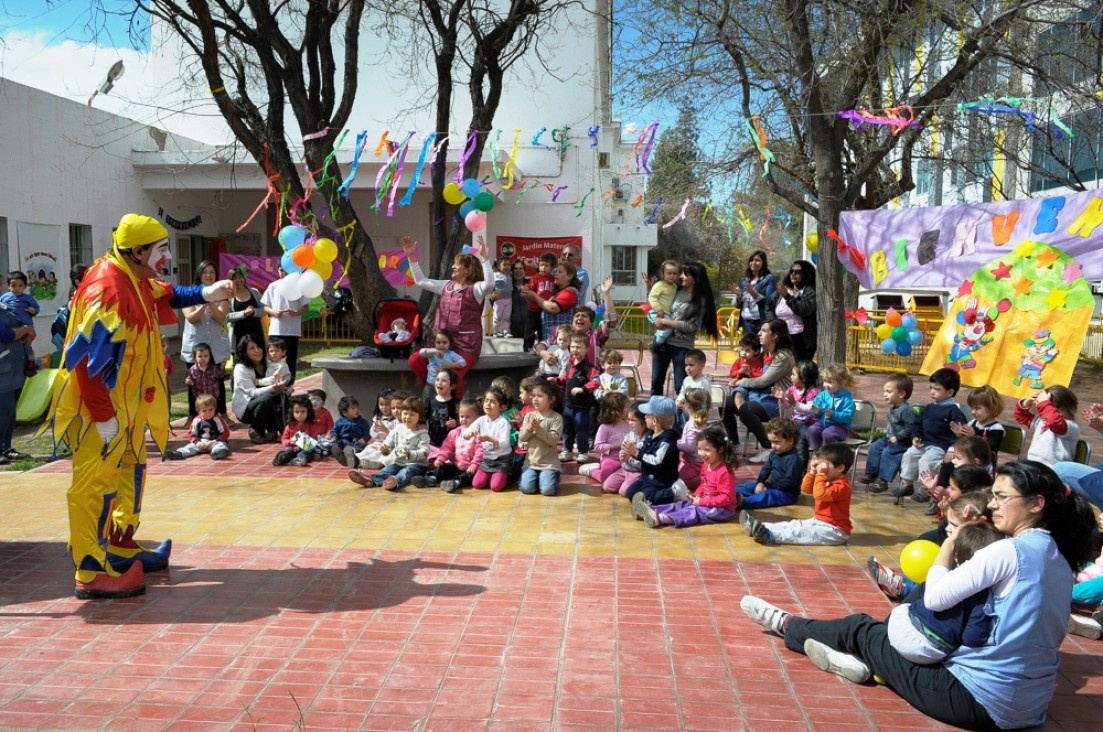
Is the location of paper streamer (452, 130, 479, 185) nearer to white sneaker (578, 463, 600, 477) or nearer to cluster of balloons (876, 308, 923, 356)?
white sneaker (578, 463, 600, 477)

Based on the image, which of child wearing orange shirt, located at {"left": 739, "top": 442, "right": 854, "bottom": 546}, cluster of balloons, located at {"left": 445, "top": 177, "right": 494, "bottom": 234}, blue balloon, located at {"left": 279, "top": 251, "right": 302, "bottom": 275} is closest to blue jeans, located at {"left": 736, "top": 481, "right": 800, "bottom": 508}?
child wearing orange shirt, located at {"left": 739, "top": 442, "right": 854, "bottom": 546}

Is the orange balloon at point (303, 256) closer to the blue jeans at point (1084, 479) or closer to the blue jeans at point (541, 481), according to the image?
the blue jeans at point (541, 481)

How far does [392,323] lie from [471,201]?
1618mm

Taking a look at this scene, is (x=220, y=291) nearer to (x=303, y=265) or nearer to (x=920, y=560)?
(x=303, y=265)

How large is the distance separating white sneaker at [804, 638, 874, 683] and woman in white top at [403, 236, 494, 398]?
5.50 metres

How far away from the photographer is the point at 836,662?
423 centimetres

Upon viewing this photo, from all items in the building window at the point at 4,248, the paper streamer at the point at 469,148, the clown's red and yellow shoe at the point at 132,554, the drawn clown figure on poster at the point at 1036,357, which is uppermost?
the paper streamer at the point at 469,148

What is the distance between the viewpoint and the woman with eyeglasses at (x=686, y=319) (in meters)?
9.84

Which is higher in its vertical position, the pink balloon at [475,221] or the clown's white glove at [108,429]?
the pink balloon at [475,221]

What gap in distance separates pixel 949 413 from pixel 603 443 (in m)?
2.77

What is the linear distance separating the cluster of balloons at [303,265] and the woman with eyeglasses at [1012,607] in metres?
4.75

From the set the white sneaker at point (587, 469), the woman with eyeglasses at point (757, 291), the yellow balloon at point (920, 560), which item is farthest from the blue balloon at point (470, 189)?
the yellow balloon at point (920, 560)

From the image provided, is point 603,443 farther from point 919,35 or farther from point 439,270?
point 919,35

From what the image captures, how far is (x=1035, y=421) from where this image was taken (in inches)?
272
